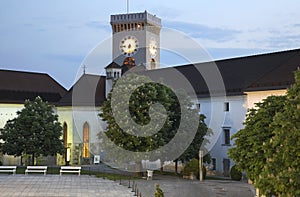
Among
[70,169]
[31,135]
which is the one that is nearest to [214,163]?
[70,169]

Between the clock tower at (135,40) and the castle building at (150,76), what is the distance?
17 centimetres

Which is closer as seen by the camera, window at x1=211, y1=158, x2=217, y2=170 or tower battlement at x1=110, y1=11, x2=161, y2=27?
window at x1=211, y1=158, x2=217, y2=170

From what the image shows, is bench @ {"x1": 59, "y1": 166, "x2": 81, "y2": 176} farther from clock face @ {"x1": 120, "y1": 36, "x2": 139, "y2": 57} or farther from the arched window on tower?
the arched window on tower

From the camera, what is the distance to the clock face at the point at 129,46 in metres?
74.2

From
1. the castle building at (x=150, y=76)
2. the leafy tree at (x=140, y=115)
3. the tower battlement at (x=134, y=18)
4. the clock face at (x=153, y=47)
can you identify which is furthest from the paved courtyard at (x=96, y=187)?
the tower battlement at (x=134, y=18)

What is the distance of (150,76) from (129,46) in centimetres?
1858

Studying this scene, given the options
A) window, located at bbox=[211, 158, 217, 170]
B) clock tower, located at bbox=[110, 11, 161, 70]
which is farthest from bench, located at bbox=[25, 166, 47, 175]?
clock tower, located at bbox=[110, 11, 161, 70]

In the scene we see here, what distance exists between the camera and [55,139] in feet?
144

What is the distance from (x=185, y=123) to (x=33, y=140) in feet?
49.2

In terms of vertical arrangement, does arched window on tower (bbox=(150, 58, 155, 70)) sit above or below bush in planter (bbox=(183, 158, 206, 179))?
above

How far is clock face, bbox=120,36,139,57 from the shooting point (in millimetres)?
74250

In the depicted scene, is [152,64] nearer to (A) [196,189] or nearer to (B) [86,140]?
(B) [86,140]

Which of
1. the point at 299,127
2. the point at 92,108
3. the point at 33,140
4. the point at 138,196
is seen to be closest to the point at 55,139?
the point at 33,140

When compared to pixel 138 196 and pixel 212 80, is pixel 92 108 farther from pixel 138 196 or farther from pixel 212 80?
pixel 138 196
